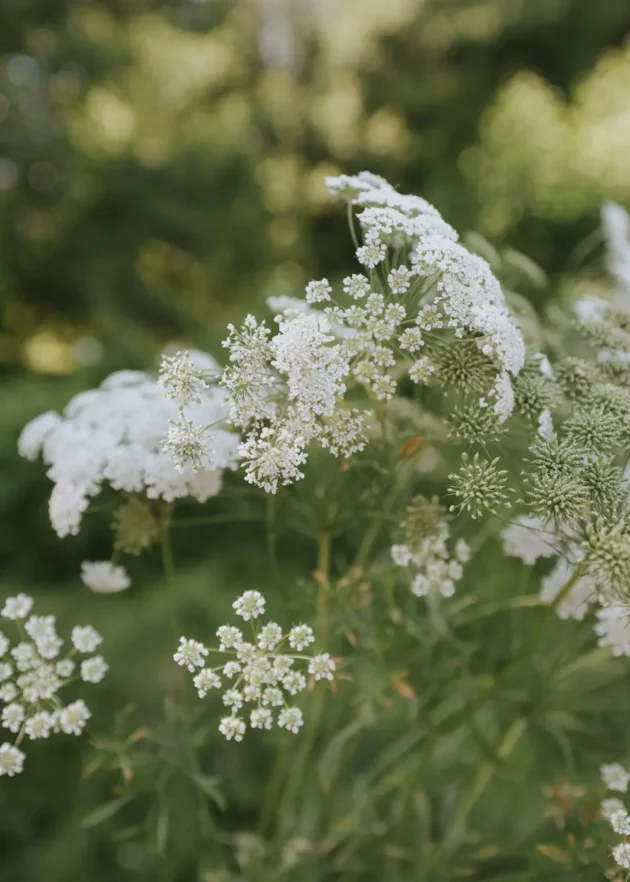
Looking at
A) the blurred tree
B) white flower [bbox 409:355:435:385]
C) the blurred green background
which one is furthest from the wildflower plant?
the blurred tree

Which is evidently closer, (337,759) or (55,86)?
A: (337,759)

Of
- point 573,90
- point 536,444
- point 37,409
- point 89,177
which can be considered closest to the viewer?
point 536,444

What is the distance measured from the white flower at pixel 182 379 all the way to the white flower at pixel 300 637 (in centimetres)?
23

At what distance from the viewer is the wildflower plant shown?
2.14 feet

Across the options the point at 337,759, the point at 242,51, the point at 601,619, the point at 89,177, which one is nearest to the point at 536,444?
the point at 601,619

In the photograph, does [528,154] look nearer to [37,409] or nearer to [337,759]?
[37,409]

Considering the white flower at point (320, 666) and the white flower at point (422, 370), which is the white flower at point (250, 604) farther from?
the white flower at point (422, 370)

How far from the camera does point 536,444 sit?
665 mm

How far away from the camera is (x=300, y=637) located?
2.23ft

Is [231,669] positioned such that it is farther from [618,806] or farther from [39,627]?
[618,806]

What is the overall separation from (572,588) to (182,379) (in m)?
0.49

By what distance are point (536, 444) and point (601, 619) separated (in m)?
0.31

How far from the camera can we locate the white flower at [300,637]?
0.68 metres

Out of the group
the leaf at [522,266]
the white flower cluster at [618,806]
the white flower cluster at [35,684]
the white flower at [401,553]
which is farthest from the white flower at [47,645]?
the leaf at [522,266]
